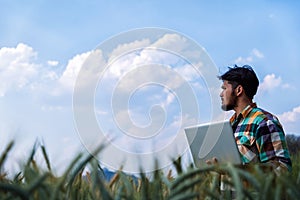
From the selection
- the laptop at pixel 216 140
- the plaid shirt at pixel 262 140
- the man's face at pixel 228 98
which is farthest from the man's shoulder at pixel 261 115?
the laptop at pixel 216 140

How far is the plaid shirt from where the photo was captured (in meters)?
3.14

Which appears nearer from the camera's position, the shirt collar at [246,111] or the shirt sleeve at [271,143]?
the shirt sleeve at [271,143]

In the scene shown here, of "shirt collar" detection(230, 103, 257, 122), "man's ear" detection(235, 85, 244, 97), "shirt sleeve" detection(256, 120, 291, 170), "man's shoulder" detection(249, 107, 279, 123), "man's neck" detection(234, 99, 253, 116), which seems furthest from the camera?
"man's ear" detection(235, 85, 244, 97)

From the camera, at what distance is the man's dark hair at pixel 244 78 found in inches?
148

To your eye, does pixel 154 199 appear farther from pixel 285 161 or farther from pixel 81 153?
pixel 285 161

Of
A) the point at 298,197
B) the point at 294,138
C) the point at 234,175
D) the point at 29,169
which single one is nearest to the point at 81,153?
the point at 29,169

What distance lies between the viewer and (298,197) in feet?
2.92

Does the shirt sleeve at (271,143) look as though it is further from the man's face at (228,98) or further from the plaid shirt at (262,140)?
the man's face at (228,98)

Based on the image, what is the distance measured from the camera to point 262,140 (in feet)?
10.5

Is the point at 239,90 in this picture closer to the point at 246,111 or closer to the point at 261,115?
the point at 246,111

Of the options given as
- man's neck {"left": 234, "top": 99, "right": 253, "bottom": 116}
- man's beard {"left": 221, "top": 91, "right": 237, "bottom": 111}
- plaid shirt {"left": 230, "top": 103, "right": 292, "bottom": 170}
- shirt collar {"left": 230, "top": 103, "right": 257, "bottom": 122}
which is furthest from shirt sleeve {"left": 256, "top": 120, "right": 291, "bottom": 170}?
man's beard {"left": 221, "top": 91, "right": 237, "bottom": 111}

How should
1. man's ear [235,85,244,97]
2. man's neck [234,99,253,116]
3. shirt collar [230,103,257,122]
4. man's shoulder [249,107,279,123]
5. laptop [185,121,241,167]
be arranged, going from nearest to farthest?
laptop [185,121,241,167]
man's shoulder [249,107,279,123]
shirt collar [230,103,257,122]
man's neck [234,99,253,116]
man's ear [235,85,244,97]

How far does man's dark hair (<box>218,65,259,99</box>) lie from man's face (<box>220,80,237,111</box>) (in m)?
0.04

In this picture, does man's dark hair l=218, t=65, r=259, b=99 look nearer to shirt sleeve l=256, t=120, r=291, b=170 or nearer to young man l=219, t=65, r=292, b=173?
young man l=219, t=65, r=292, b=173
